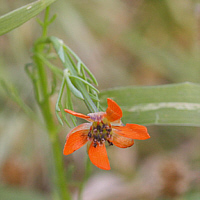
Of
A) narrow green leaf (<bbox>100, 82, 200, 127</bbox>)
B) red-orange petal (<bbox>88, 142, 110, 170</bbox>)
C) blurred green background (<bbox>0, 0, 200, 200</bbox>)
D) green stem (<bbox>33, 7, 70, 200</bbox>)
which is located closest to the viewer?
red-orange petal (<bbox>88, 142, 110, 170</bbox>)

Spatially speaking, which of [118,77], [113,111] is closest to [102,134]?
[113,111]

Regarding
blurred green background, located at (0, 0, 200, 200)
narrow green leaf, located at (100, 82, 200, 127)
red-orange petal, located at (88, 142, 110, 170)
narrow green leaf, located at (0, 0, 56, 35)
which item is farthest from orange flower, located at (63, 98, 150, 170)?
blurred green background, located at (0, 0, 200, 200)

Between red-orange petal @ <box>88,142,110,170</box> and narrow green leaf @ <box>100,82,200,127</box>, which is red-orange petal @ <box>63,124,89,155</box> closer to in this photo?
red-orange petal @ <box>88,142,110,170</box>

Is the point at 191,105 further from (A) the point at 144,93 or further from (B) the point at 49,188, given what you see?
(B) the point at 49,188

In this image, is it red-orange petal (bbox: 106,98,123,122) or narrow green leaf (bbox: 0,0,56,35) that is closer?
red-orange petal (bbox: 106,98,123,122)

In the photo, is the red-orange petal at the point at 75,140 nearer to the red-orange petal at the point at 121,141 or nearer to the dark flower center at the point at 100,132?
the dark flower center at the point at 100,132

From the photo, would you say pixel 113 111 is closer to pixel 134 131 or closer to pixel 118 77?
pixel 134 131
